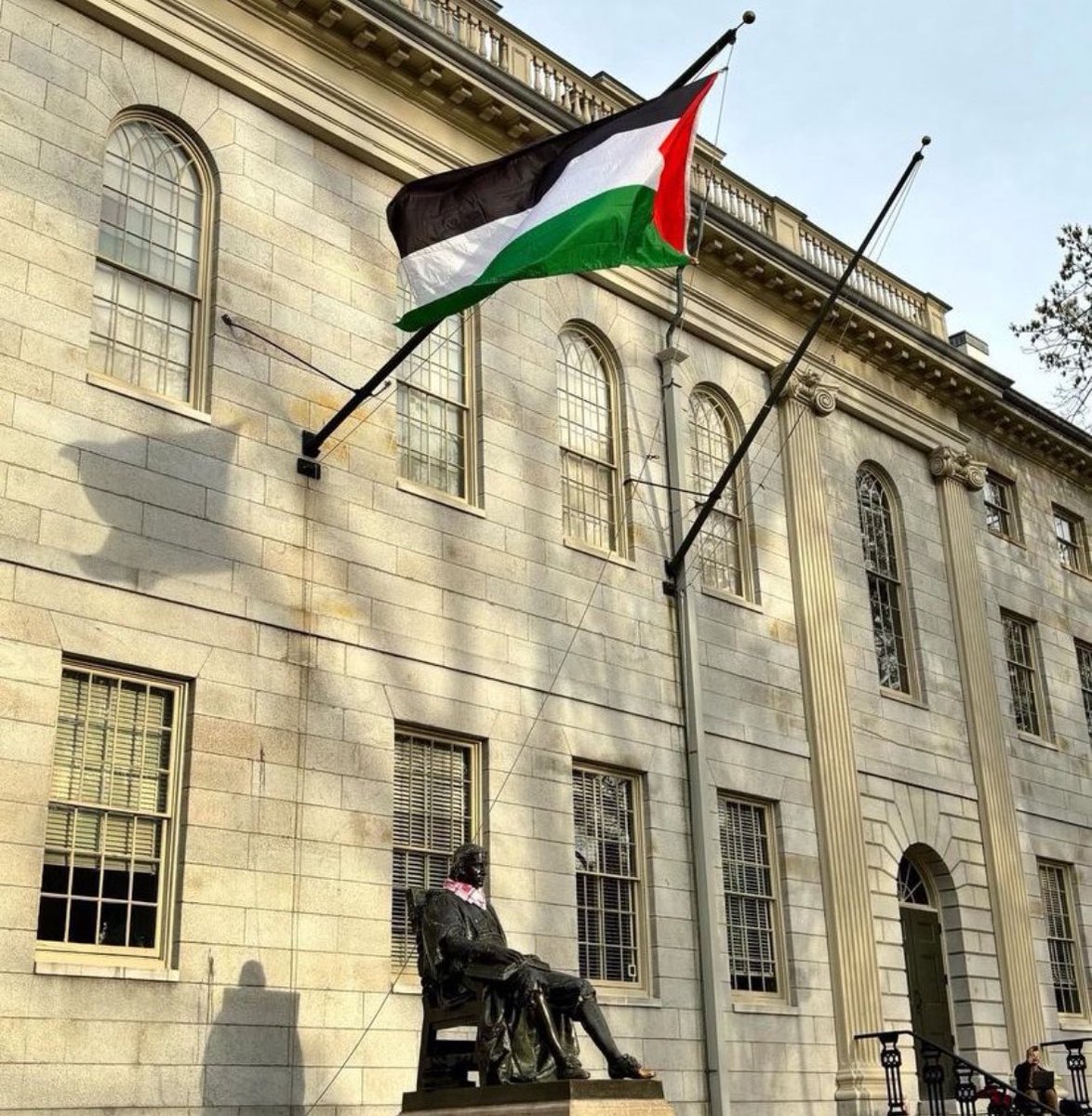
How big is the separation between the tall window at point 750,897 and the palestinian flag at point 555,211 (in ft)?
25.3

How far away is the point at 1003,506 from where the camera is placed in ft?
84.1

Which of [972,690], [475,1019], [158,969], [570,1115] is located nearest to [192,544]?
[158,969]

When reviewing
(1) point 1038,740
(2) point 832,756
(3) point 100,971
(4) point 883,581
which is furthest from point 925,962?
(3) point 100,971

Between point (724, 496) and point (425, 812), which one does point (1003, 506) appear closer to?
point (724, 496)

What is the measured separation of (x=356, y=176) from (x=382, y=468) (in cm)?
320

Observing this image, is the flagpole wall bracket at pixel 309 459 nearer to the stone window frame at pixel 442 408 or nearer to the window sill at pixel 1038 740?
the stone window frame at pixel 442 408

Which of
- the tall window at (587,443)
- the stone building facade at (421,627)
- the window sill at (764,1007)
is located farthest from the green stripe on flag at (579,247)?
the window sill at (764,1007)

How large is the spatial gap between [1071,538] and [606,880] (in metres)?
14.9

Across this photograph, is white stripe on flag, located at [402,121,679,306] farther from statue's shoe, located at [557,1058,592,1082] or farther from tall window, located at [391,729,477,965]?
statue's shoe, located at [557,1058,592,1082]

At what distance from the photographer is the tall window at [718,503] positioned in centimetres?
1898

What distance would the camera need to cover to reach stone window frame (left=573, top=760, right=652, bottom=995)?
50.7 feet

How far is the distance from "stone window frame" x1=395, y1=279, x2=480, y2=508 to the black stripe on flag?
8.17ft

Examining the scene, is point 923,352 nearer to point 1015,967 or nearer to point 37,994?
point 1015,967

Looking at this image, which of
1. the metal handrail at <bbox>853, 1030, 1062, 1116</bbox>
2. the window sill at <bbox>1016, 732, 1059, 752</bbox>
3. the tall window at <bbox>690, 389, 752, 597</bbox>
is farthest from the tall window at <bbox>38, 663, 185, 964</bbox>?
the window sill at <bbox>1016, 732, 1059, 752</bbox>
